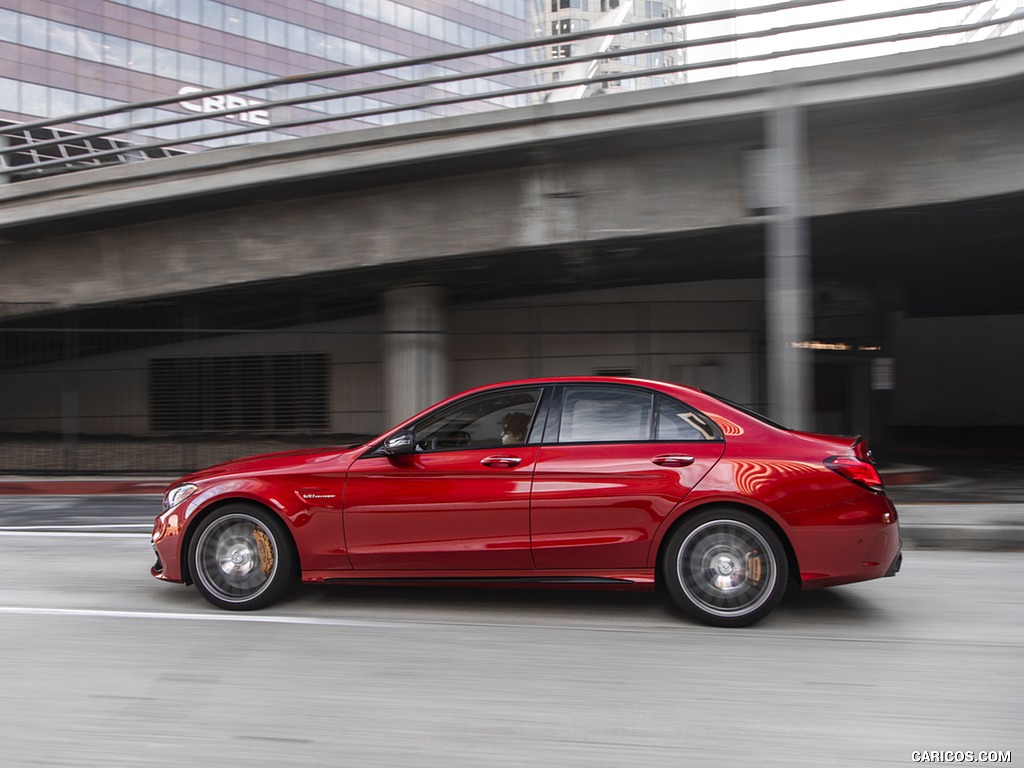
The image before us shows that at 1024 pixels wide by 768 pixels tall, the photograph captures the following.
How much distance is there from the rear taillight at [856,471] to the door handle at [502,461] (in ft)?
5.85

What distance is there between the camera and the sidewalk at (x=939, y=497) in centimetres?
764

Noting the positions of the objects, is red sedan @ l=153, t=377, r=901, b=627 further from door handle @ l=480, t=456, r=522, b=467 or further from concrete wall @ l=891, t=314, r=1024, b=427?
concrete wall @ l=891, t=314, r=1024, b=427

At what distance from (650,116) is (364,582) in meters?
8.53

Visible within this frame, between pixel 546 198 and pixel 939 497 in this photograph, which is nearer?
pixel 939 497

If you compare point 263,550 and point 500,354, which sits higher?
point 500,354

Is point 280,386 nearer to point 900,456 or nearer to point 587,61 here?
point 587,61

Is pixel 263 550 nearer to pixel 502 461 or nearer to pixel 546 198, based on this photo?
pixel 502 461

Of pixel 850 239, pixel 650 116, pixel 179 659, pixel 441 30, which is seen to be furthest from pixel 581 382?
pixel 441 30

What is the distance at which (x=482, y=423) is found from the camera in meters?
5.31

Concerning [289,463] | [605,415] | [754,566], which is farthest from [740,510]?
[289,463]

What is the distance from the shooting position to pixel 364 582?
527 cm

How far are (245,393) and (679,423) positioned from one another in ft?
38.5

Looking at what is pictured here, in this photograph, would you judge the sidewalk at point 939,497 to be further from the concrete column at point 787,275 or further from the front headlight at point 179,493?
the front headlight at point 179,493

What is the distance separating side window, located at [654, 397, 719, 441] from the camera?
A: 5.07 metres
